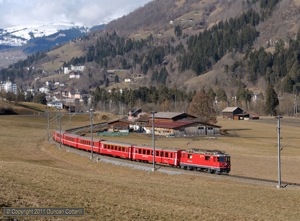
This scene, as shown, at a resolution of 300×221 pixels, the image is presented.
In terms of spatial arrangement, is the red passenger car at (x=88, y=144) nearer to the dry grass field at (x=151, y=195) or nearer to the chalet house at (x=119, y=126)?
the dry grass field at (x=151, y=195)

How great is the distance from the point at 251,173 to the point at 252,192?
60.1 feet

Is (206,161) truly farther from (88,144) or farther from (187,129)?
(187,129)

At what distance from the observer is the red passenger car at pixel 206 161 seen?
5259cm

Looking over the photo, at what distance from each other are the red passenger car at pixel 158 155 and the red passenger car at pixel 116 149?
62.0 inches

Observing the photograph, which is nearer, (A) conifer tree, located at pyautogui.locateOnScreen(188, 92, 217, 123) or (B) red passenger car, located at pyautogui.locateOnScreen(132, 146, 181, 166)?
(B) red passenger car, located at pyautogui.locateOnScreen(132, 146, 181, 166)

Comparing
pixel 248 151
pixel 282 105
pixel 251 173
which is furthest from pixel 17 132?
pixel 282 105

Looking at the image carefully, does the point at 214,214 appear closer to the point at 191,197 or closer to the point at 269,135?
the point at 191,197

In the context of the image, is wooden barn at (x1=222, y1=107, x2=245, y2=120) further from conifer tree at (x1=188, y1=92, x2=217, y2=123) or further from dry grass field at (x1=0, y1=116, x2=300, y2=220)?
dry grass field at (x1=0, y1=116, x2=300, y2=220)

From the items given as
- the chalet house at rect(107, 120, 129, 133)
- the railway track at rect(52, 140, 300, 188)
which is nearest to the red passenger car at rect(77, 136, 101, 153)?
the railway track at rect(52, 140, 300, 188)

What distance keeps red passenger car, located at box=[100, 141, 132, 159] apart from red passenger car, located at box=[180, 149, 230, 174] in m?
11.4

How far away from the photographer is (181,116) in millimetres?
135125

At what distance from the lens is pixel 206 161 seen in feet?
176

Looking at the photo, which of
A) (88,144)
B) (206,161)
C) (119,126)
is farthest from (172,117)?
(206,161)

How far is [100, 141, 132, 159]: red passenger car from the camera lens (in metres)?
65.5
